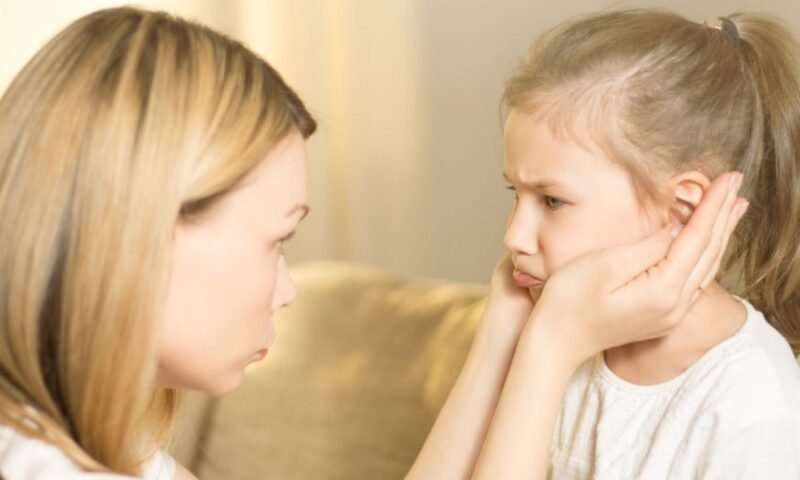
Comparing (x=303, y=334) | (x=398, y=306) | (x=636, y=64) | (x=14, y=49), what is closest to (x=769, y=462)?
(x=636, y=64)

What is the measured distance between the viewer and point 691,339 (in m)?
1.42

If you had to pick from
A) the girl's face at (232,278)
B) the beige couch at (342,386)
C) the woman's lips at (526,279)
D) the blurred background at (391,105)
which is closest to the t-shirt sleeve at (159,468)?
the girl's face at (232,278)

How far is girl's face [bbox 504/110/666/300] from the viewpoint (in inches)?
54.4

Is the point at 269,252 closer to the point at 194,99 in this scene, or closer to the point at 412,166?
the point at 194,99

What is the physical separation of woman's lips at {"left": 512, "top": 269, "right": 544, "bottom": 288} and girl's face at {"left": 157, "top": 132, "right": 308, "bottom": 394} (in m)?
0.31

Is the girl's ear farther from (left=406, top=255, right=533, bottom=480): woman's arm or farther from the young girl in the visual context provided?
(left=406, top=255, right=533, bottom=480): woman's arm

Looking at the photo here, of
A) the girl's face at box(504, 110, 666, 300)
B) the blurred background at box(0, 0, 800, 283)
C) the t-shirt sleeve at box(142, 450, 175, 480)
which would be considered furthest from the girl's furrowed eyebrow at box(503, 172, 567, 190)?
the blurred background at box(0, 0, 800, 283)

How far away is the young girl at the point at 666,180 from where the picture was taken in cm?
137

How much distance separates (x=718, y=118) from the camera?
1.41 metres

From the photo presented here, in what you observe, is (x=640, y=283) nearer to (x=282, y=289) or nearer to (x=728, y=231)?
(x=728, y=231)

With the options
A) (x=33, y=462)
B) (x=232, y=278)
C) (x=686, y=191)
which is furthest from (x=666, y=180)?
(x=33, y=462)

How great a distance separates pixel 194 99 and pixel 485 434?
2.00 feet

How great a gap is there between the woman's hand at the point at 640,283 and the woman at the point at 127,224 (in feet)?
1.04

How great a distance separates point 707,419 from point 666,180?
256 mm
